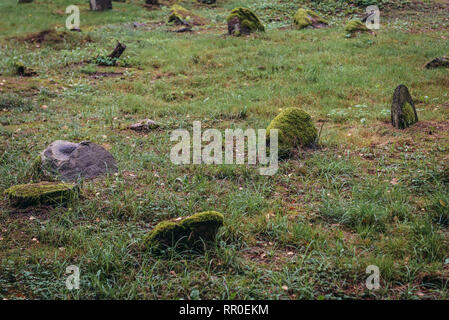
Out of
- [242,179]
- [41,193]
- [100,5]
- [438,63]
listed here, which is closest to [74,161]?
[41,193]

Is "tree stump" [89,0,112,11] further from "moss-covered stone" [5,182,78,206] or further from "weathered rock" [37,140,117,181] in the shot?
"moss-covered stone" [5,182,78,206]

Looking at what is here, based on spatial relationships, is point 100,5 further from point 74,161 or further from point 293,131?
point 293,131

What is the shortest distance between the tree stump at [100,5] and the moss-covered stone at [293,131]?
16.1 metres

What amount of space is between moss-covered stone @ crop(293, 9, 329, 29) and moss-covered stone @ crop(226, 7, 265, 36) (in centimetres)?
161

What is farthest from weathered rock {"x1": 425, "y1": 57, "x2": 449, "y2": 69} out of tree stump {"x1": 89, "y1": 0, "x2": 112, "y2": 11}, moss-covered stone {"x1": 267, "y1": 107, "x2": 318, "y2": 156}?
tree stump {"x1": 89, "y1": 0, "x2": 112, "y2": 11}

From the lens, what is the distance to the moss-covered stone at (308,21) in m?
14.7

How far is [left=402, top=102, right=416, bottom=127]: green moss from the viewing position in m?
6.54

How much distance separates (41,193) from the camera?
14.6 feet

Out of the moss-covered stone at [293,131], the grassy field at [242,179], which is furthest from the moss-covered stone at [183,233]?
the moss-covered stone at [293,131]

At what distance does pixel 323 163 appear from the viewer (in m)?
5.48

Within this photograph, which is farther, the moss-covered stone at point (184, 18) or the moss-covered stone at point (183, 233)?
the moss-covered stone at point (184, 18)

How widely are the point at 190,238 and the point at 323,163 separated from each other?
2582 mm

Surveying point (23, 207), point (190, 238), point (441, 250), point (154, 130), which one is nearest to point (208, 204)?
point (190, 238)

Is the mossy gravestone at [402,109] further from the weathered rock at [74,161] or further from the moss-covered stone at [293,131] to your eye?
the weathered rock at [74,161]
